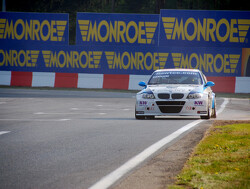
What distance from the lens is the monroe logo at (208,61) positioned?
30.0 m

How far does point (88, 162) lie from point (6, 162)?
1.02m

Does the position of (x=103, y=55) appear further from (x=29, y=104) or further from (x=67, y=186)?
(x=67, y=186)

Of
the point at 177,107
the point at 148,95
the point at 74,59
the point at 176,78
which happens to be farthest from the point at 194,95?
the point at 74,59

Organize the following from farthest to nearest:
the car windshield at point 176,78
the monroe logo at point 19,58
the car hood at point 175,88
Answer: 1. the monroe logo at point 19,58
2. the car windshield at point 176,78
3. the car hood at point 175,88

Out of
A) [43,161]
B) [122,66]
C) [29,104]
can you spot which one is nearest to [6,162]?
[43,161]

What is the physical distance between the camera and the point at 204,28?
101 feet

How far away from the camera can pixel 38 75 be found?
32312 mm

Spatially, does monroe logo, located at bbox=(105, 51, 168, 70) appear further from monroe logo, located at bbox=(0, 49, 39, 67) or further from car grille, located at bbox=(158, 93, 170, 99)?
car grille, located at bbox=(158, 93, 170, 99)

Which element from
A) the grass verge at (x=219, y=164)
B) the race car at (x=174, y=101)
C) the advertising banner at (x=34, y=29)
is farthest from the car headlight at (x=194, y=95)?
the advertising banner at (x=34, y=29)

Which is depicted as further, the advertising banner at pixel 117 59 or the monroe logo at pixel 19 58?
the monroe logo at pixel 19 58

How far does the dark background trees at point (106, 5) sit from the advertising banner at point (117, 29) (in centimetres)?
1478

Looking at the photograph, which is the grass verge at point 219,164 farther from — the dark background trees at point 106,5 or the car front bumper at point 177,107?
the dark background trees at point 106,5

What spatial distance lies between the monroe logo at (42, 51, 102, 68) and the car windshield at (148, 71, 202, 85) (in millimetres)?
14832

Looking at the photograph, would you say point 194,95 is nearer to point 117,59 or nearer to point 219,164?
point 219,164
